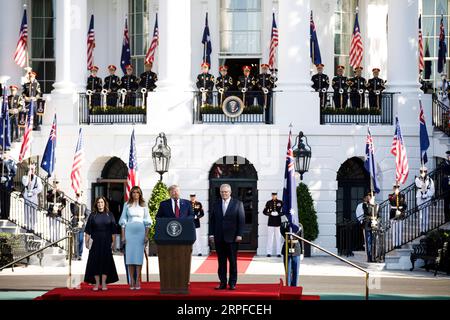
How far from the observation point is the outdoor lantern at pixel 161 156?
45.0m

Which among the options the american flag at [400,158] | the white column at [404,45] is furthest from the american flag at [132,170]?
the white column at [404,45]

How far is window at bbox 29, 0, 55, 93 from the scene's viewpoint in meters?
51.4

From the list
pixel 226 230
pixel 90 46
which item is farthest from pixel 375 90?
pixel 226 230

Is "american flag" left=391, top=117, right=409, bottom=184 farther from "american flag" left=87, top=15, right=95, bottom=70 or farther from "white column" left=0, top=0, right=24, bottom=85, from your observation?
"white column" left=0, top=0, right=24, bottom=85

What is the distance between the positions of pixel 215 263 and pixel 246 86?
7.09 metres

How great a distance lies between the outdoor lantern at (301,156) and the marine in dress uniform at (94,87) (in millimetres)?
6955

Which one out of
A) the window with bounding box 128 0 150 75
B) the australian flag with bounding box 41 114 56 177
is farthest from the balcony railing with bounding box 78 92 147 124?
the window with bounding box 128 0 150 75

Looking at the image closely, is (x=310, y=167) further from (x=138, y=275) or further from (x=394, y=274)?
(x=138, y=275)

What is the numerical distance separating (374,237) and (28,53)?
1649cm

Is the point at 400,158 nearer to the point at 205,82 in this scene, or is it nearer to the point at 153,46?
the point at 205,82

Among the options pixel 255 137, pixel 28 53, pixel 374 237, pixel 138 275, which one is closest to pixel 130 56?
pixel 28 53

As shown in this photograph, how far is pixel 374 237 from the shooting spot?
134ft

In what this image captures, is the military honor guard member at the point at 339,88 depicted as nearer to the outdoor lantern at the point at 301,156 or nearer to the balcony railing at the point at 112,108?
the outdoor lantern at the point at 301,156

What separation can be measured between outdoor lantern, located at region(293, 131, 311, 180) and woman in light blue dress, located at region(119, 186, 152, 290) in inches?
630
